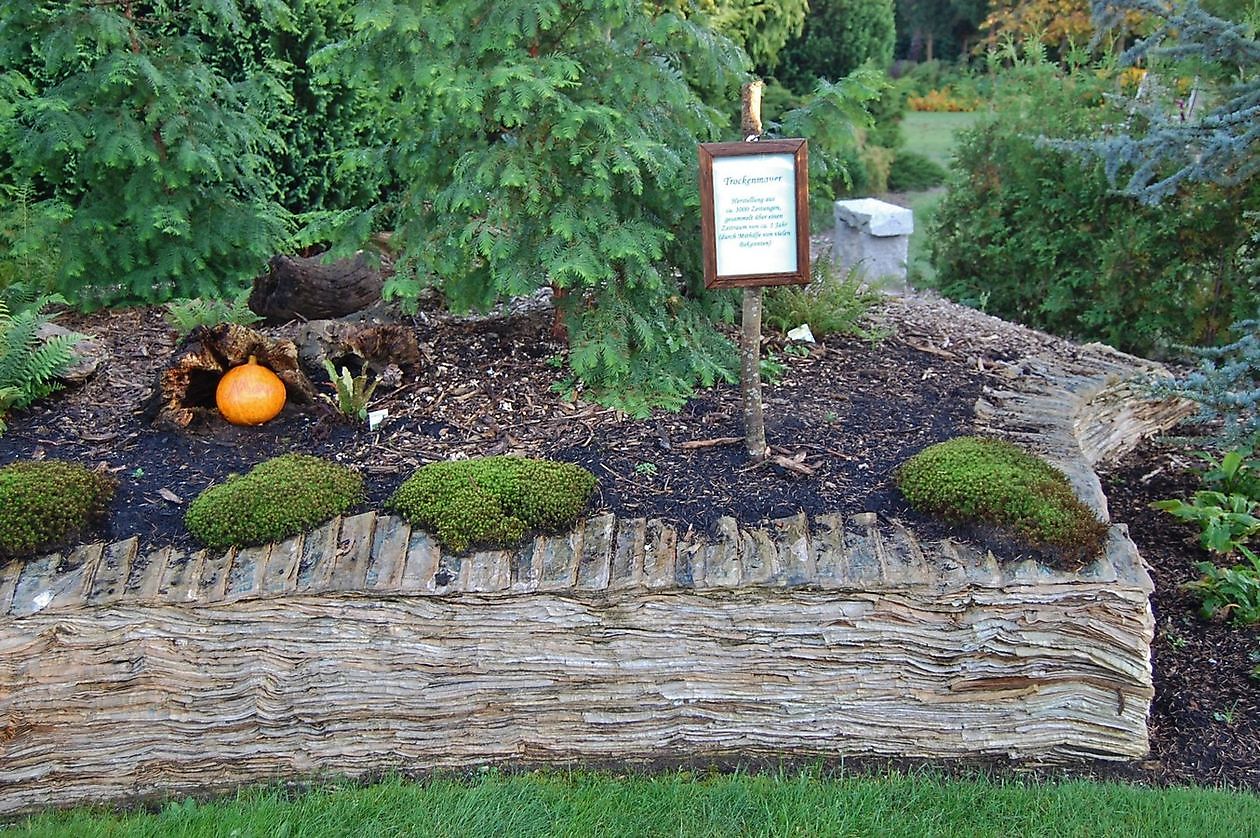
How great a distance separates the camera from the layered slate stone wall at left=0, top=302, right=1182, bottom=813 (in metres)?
3.36

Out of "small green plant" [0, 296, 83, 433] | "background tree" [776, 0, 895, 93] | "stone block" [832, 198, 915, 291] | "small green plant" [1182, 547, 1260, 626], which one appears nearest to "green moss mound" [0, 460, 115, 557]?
"small green plant" [0, 296, 83, 433]

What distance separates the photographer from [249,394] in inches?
169

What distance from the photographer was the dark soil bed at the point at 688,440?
3.73 m

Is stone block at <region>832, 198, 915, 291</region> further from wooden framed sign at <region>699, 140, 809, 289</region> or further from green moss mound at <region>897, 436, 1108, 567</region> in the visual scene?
wooden framed sign at <region>699, 140, 809, 289</region>

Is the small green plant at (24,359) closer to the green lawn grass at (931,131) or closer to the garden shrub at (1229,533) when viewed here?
the garden shrub at (1229,533)

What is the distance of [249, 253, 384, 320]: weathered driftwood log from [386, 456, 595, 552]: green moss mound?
2.36 meters

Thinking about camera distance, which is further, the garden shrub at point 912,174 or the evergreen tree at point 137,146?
the garden shrub at point 912,174

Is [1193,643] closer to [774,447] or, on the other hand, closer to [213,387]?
[774,447]

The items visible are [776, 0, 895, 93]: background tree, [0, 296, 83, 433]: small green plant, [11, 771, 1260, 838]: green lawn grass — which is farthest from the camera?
[776, 0, 895, 93]: background tree

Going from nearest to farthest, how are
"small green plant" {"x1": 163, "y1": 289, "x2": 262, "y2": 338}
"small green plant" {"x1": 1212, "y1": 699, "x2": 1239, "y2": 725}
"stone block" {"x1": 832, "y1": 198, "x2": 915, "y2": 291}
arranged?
"small green plant" {"x1": 1212, "y1": 699, "x2": 1239, "y2": 725}, "small green plant" {"x1": 163, "y1": 289, "x2": 262, "y2": 338}, "stone block" {"x1": 832, "y1": 198, "x2": 915, "y2": 291}

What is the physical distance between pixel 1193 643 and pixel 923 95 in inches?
853

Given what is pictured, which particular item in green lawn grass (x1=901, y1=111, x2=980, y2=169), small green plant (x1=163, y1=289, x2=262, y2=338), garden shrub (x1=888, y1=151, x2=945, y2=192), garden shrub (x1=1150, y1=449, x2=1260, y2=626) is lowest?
green lawn grass (x1=901, y1=111, x2=980, y2=169)

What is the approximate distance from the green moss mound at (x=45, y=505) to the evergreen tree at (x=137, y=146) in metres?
2.25

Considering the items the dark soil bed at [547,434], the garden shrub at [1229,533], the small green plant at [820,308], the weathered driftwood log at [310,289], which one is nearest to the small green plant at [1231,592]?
the garden shrub at [1229,533]
